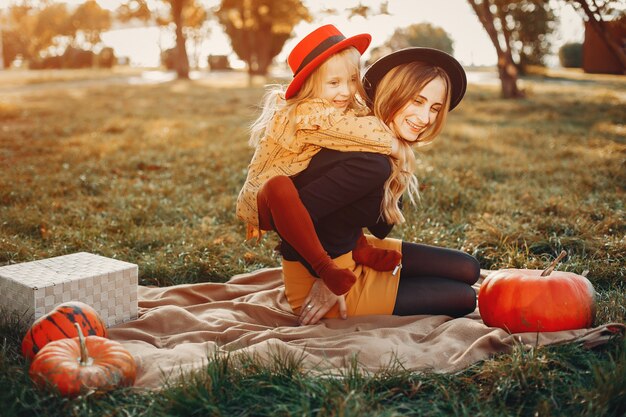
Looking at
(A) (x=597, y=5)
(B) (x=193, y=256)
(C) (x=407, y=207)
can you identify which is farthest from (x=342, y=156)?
(A) (x=597, y=5)

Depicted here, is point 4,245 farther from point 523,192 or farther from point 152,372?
point 523,192

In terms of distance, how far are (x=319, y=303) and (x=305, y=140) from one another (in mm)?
775

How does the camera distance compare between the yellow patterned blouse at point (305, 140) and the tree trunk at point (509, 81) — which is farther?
the tree trunk at point (509, 81)

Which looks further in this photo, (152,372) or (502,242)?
(502,242)

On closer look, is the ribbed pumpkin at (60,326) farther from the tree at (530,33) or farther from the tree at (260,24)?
the tree at (530,33)

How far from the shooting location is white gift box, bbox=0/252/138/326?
287 cm

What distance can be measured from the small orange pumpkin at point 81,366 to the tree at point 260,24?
1838 cm

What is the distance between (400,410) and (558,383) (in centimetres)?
60

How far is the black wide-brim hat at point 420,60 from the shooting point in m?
3.15

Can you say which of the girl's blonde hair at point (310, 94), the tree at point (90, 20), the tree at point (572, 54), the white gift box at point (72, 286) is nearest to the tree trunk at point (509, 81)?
the girl's blonde hair at point (310, 94)

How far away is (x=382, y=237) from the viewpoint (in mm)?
3393

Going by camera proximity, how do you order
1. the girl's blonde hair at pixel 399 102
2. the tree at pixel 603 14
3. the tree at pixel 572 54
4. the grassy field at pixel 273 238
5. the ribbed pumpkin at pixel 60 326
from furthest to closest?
the tree at pixel 572 54, the tree at pixel 603 14, the girl's blonde hair at pixel 399 102, the ribbed pumpkin at pixel 60 326, the grassy field at pixel 273 238

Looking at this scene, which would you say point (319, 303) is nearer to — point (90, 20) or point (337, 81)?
point (337, 81)

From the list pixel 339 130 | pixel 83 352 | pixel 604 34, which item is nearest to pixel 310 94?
pixel 339 130
